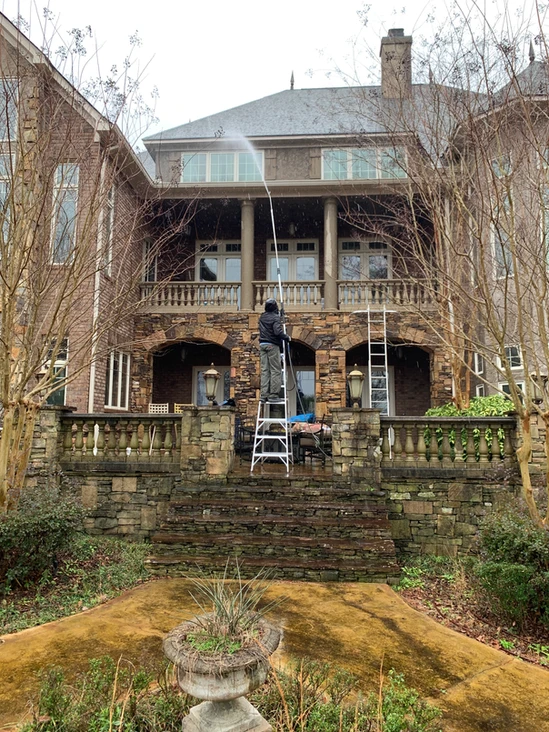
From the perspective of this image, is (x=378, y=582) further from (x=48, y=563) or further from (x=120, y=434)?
(x=120, y=434)

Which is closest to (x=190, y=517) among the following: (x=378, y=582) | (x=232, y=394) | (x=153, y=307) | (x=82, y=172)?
(x=378, y=582)

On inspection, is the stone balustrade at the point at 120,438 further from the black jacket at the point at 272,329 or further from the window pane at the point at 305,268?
the window pane at the point at 305,268

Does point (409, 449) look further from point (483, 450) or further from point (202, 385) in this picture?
point (202, 385)

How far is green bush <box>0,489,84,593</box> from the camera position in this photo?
18.0ft

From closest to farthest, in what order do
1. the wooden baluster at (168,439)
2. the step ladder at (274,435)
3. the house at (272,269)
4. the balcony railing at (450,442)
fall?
the balcony railing at (450,442) → the wooden baluster at (168,439) → the step ladder at (274,435) → the house at (272,269)

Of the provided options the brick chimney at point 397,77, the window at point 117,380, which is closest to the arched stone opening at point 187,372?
the window at point 117,380

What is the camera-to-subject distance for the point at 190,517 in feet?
22.4

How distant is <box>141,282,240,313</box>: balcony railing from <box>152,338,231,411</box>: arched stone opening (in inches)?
82.8

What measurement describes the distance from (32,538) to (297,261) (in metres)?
12.4

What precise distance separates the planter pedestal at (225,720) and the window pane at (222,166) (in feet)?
51.1

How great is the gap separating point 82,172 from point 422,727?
8.11 metres

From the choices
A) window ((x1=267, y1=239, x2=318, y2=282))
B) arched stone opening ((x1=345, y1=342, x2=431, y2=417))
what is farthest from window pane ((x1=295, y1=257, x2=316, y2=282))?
arched stone opening ((x1=345, y1=342, x2=431, y2=417))

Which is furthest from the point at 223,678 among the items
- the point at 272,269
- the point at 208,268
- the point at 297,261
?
the point at 208,268

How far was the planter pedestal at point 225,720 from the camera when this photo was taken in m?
2.54
